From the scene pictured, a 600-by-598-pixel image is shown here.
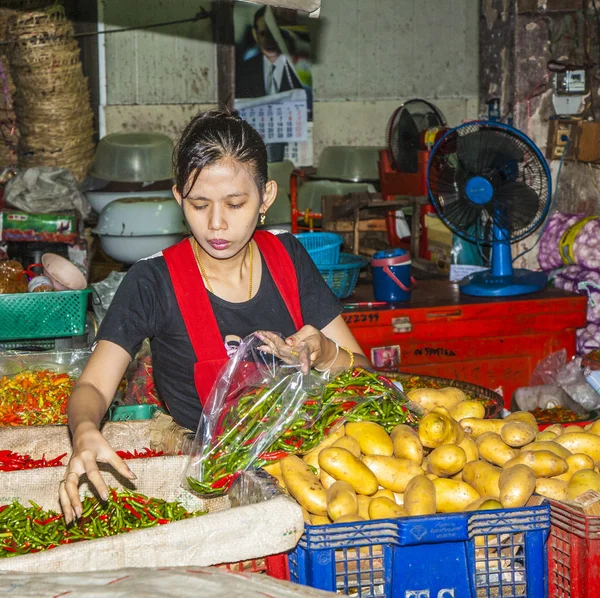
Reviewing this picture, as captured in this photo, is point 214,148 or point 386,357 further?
point 386,357

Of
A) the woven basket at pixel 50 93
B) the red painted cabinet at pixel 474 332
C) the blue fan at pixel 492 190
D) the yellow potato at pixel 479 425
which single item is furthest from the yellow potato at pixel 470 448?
the woven basket at pixel 50 93

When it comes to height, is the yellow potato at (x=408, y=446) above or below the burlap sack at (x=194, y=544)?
above

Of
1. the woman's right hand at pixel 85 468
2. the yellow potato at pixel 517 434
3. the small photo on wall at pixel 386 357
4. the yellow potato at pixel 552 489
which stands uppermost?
the woman's right hand at pixel 85 468

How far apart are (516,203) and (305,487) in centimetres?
318

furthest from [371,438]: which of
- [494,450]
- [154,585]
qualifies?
[154,585]

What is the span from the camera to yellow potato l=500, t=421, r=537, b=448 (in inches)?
84.0

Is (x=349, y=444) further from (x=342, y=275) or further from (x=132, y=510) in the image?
(x=342, y=275)

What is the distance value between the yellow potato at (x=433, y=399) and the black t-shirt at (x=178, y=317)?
0.34 metres

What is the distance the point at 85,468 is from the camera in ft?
5.71

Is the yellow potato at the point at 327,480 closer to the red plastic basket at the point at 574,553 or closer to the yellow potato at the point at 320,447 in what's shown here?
the yellow potato at the point at 320,447

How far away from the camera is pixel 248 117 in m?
8.01

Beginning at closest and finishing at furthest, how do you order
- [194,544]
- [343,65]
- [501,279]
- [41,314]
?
[194,544], [41,314], [501,279], [343,65]

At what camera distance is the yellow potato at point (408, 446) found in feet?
6.81

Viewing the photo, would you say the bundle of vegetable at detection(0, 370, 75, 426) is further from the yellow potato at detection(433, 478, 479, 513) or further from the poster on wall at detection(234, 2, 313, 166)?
the poster on wall at detection(234, 2, 313, 166)
